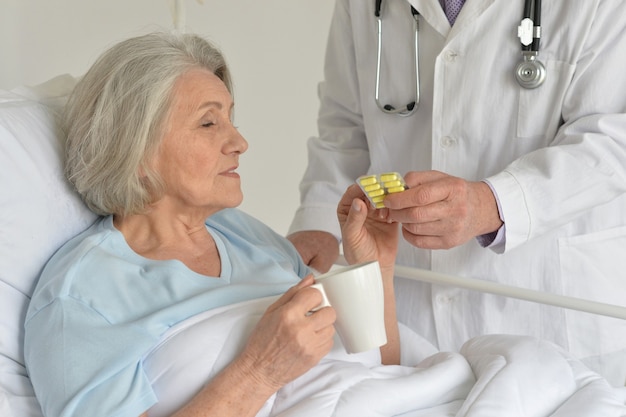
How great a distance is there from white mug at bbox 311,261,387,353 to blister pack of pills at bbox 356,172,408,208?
17 centimetres

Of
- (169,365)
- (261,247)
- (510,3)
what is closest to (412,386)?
(169,365)

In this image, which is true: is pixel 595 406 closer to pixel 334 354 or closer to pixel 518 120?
pixel 334 354

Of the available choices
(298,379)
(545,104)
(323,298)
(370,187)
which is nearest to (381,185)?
(370,187)

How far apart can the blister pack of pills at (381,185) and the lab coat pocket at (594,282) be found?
0.46 metres

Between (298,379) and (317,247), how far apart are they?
1.90 ft

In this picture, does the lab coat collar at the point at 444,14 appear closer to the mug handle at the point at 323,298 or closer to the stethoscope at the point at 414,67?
the stethoscope at the point at 414,67

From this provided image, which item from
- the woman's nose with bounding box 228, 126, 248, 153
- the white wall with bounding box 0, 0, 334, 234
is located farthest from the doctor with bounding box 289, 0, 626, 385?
the white wall with bounding box 0, 0, 334, 234

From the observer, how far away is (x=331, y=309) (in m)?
1.34

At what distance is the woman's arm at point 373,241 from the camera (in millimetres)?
1598

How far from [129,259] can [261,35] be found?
5.44 feet

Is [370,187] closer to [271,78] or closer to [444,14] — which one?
[444,14]

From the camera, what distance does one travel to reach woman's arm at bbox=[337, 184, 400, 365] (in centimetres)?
160

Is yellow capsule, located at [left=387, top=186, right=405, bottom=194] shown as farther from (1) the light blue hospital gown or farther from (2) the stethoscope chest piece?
(2) the stethoscope chest piece

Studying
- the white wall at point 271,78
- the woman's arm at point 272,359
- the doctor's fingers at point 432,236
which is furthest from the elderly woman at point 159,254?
the white wall at point 271,78
